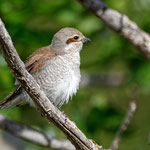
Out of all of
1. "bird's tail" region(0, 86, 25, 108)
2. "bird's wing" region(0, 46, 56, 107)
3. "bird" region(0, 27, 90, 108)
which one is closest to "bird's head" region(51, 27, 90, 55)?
"bird" region(0, 27, 90, 108)

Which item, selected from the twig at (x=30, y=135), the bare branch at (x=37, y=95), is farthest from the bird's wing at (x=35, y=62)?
the bare branch at (x=37, y=95)

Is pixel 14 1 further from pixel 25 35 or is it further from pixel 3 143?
pixel 3 143

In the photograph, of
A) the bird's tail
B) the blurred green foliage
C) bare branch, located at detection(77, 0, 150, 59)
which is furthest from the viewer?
the blurred green foliage

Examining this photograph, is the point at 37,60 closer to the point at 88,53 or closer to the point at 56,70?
the point at 56,70

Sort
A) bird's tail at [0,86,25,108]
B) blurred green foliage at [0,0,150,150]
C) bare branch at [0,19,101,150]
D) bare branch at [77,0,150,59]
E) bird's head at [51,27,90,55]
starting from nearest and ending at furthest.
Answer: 1. bare branch at [0,19,101,150]
2. bird's tail at [0,86,25,108]
3. bird's head at [51,27,90,55]
4. bare branch at [77,0,150,59]
5. blurred green foliage at [0,0,150,150]

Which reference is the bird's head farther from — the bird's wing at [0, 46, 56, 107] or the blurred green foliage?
the blurred green foliage

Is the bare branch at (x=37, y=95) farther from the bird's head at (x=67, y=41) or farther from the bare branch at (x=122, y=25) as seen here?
the bare branch at (x=122, y=25)

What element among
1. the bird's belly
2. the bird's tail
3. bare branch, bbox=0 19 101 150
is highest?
the bird's tail
